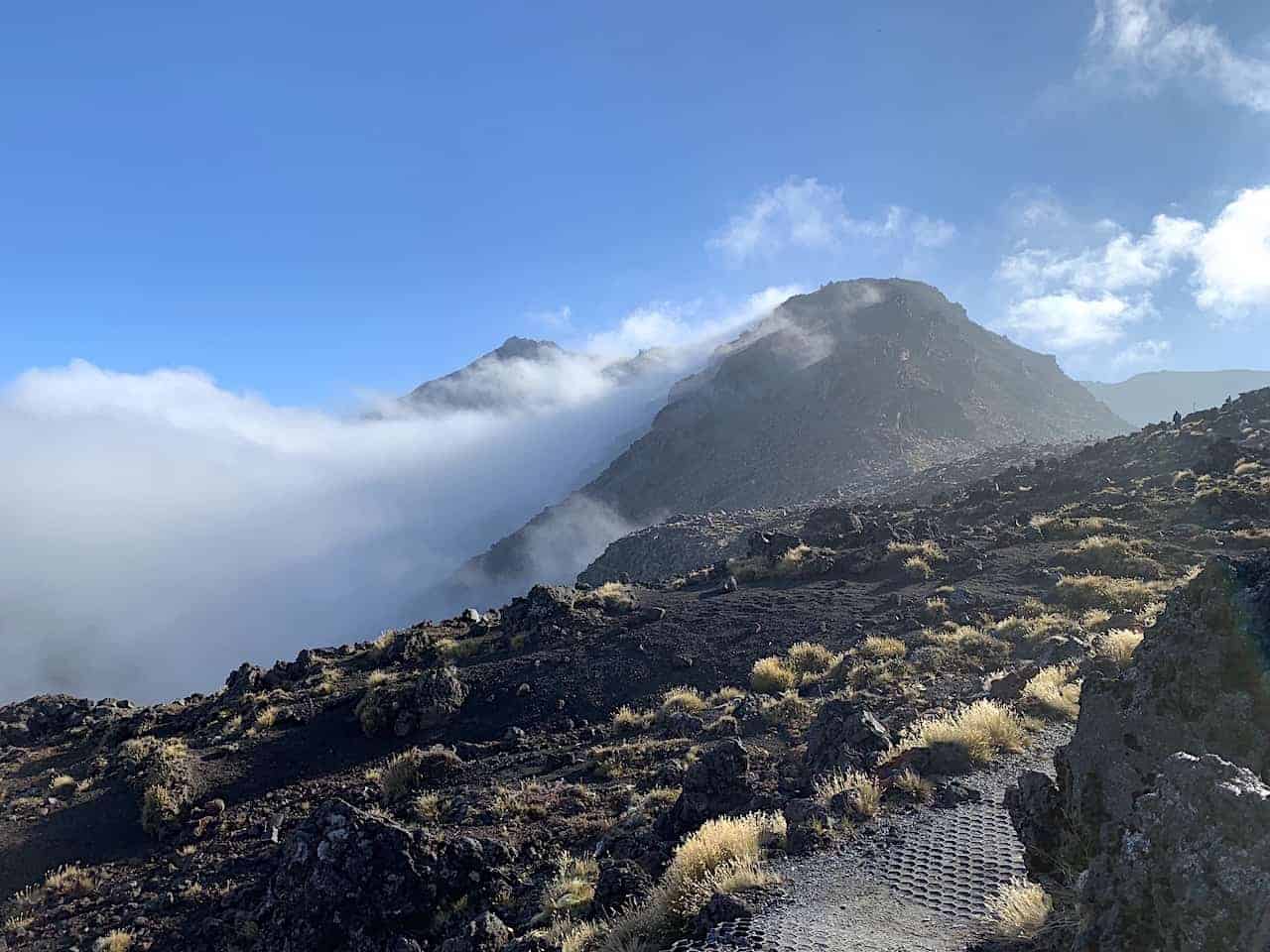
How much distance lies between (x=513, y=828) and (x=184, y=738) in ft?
42.5

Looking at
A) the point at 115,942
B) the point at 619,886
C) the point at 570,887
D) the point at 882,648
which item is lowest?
the point at 115,942

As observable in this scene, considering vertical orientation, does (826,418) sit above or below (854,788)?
above

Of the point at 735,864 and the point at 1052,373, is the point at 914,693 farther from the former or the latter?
the point at 1052,373

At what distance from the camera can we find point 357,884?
8250 mm

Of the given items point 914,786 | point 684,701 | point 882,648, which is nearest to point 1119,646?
point 914,786

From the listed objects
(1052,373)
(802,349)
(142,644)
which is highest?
(802,349)

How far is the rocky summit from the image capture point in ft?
14.5

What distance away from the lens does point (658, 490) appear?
95062 millimetres

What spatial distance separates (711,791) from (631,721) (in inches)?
283

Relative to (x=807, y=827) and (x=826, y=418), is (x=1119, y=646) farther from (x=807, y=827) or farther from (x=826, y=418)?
(x=826, y=418)

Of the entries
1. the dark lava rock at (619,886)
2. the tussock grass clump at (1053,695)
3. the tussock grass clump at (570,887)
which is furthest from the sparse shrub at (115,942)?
the tussock grass clump at (1053,695)

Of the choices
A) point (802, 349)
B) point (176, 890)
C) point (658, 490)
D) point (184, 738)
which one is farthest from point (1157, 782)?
point (802, 349)

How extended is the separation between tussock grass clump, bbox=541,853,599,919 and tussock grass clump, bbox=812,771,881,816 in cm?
293

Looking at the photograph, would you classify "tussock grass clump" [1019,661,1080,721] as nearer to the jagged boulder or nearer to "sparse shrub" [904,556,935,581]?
the jagged boulder
